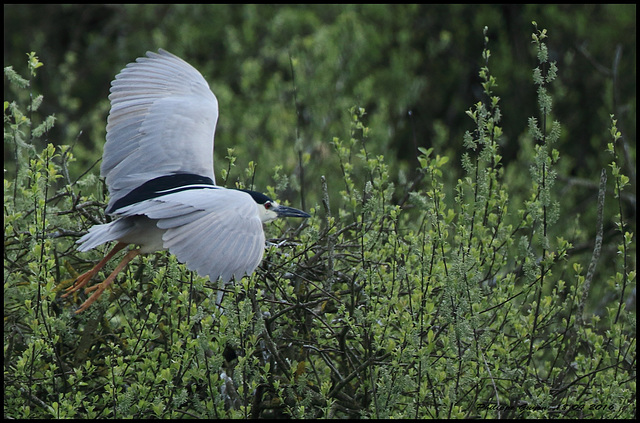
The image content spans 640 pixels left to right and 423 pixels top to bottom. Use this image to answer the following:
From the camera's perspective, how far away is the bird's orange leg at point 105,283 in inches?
125

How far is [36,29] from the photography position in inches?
462

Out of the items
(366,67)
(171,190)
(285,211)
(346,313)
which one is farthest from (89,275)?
(366,67)

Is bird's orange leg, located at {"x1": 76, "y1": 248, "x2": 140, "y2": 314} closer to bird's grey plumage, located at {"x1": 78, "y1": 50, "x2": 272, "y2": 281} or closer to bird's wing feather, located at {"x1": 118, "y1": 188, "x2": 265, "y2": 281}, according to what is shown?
bird's grey plumage, located at {"x1": 78, "y1": 50, "x2": 272, "y2": 281}

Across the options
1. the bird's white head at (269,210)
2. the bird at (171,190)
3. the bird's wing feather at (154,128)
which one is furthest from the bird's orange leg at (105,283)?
the bird's white head at (269,210)

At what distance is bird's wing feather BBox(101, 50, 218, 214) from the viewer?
379cm

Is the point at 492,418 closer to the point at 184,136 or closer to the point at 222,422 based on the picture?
the point at 222,422

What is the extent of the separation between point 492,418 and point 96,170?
455 centimetres

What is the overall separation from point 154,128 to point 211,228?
3.15 feet

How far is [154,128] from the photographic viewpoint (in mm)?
3926

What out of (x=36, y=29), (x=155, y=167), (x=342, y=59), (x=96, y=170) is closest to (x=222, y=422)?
(x=155, y=167)

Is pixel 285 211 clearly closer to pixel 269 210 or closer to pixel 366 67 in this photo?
pixel 269 210

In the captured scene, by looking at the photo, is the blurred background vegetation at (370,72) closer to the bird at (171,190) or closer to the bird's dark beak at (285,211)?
the bird at (171,190)

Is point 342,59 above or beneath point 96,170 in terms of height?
above

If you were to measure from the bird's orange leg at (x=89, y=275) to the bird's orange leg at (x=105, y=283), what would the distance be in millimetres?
35
